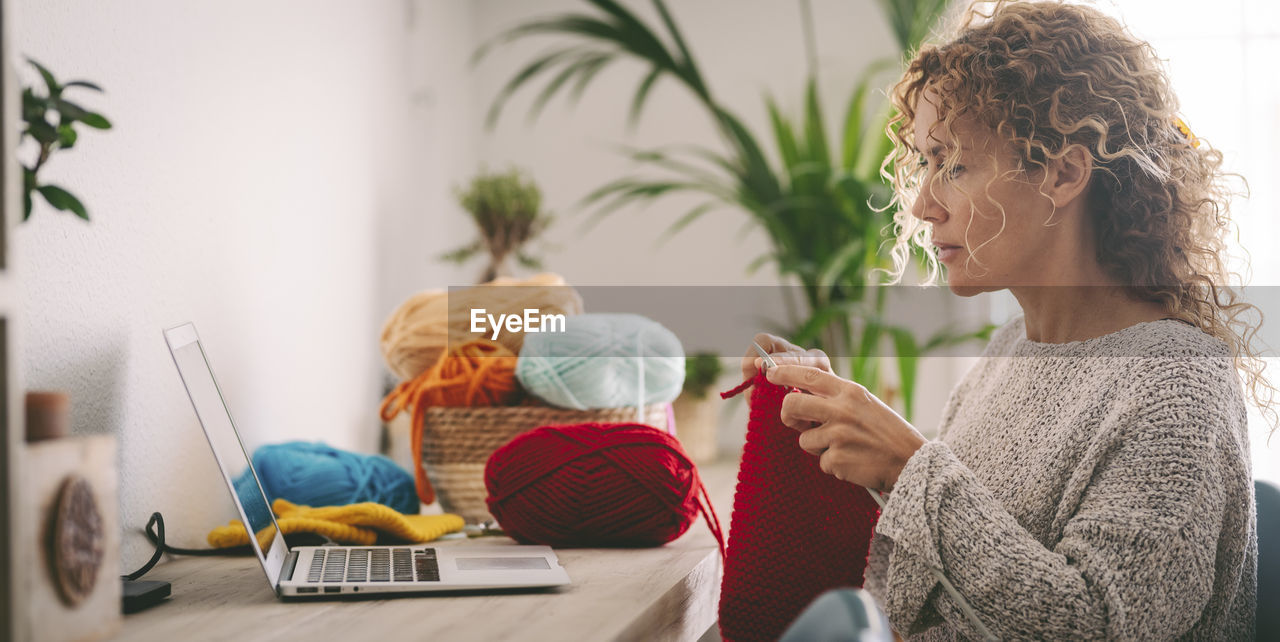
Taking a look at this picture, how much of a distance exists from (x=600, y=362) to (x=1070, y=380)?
0.57 m

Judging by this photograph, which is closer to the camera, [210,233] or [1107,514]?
[1107,514]

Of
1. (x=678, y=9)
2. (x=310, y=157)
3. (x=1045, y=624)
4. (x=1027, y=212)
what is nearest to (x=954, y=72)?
(x=1027, y=212)

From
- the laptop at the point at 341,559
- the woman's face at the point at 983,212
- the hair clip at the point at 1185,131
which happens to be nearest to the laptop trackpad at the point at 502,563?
the laptop at the point at 341,559

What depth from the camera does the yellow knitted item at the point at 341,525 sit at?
3.31 feet

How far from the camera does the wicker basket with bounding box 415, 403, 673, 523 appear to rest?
1263mm

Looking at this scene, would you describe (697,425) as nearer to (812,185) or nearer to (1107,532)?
(812,185)

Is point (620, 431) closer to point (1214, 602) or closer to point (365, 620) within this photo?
point (365, 620)

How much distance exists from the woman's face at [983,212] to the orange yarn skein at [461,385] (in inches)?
23.9

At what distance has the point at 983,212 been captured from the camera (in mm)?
877

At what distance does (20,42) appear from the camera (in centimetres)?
84

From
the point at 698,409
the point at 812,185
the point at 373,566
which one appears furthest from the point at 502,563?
the point at 812,185

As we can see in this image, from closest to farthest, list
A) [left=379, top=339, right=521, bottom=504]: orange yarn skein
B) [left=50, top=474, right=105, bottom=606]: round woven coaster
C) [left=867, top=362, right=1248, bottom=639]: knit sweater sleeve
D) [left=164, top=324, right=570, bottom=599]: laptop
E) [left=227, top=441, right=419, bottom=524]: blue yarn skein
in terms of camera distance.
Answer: [left=50, top=474, right=105, bottom=606]: round woven coaster
[left=867, top=362, right=1248, bottom=639]: knit sweater sleeve
[left=164, top=324, right=570, bottom=599]: laptop
[left=227, top=441, right=419, bottom=524]: blue yarn skein
[left=379, top=339, right=521, bottom=504]: orange yarn skein

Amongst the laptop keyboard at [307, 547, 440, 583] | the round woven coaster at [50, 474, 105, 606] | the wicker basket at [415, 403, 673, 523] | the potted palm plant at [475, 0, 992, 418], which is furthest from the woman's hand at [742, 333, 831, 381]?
the potted palm plant at [475, 0, 992, 418]

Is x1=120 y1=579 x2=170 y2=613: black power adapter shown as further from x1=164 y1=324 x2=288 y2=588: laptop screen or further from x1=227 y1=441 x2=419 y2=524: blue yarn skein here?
x1=227 y1=441 x2=419 y2=524: blue yarn skein
